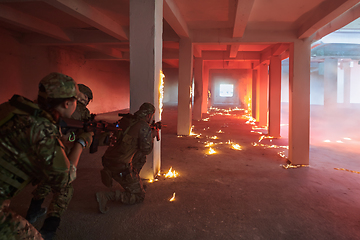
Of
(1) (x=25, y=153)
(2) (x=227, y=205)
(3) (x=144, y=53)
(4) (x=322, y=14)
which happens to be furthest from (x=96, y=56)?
(1) (x=25, y=153)

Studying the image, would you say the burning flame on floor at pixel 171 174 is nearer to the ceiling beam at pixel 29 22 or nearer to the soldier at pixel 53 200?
the soldier at pixel 53 200

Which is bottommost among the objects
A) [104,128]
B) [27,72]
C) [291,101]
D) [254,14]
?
[104,128]

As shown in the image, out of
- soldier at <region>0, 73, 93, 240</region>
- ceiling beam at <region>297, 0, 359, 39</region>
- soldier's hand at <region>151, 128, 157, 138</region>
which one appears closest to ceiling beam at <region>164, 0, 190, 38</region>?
soldier's hand at <region>151, 128, 157, 138</region>

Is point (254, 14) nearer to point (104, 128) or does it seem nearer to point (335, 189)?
point (335, 189)

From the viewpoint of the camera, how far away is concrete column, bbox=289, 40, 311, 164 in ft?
18.8

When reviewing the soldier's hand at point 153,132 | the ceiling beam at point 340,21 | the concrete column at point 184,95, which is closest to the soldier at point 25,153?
the soldier's hand at point 153,132

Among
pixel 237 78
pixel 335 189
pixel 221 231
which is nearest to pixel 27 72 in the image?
pixel 221 231

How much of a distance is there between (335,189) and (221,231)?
2.67 meters

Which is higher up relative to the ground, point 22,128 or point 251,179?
point 22,128

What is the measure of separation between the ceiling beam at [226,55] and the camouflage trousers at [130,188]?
10243 millimetres

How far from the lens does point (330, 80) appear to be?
56.5 feet

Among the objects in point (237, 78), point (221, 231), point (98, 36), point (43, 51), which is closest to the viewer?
point (221, 231)

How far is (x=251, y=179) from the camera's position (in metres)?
4.62

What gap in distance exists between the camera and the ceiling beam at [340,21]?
4.48 meters
